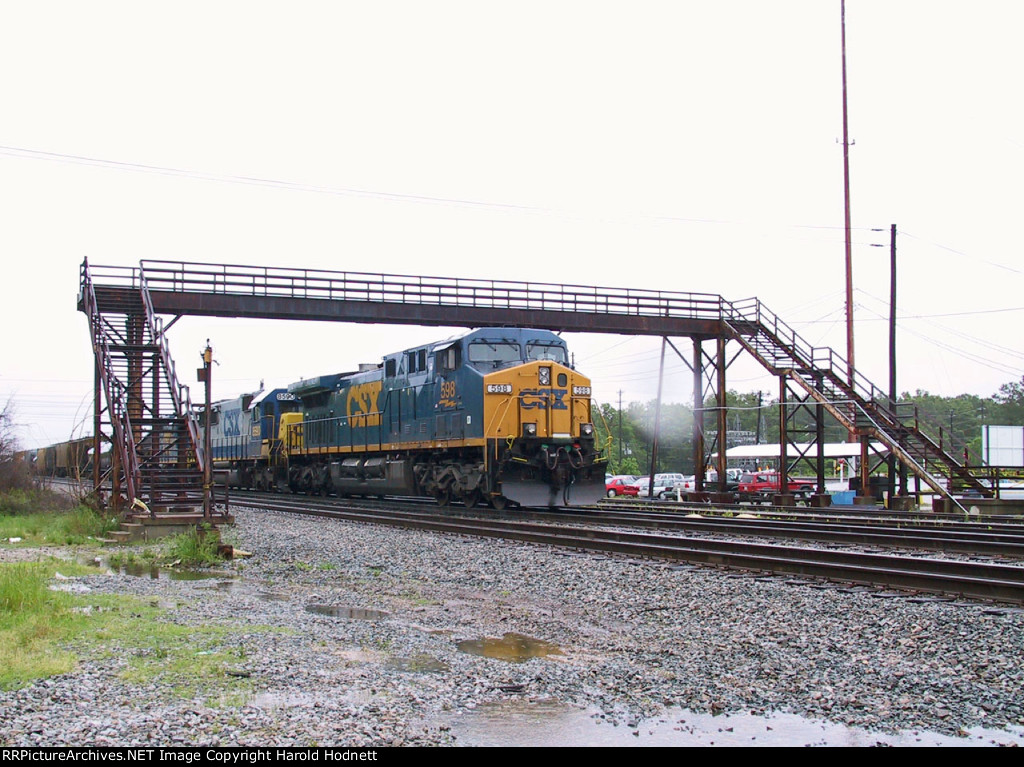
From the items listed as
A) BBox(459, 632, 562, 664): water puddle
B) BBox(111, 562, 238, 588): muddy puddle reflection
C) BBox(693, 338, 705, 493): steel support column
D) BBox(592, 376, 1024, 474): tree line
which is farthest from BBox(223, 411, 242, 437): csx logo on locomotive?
BBox(592, 376, 1024, 474): tree line

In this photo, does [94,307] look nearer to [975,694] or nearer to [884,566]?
[884,566]

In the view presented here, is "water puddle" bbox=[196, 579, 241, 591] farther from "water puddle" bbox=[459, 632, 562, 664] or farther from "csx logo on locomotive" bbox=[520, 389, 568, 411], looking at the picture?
"csx logo on locomotive" bbox=[520, 389, 568, 411]

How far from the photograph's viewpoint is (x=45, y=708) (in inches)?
207

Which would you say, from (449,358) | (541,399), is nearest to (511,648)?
(541,399)

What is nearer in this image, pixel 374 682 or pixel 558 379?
pixel 374 682

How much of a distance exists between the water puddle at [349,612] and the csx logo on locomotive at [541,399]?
12663mm

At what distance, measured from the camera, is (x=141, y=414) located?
20875 millimetres

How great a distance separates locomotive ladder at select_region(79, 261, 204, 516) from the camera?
1838cm

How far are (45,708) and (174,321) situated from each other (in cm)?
2011

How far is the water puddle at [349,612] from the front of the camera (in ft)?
28.8

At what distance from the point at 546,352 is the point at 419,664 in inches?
662

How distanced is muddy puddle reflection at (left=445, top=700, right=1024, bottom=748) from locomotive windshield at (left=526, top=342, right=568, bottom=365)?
696 inches

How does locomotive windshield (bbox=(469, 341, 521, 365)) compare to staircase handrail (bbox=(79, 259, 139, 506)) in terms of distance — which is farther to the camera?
locomotive windshield (bbox=(469, 341, 521, 365))

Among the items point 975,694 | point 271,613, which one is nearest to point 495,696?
point 975,694
